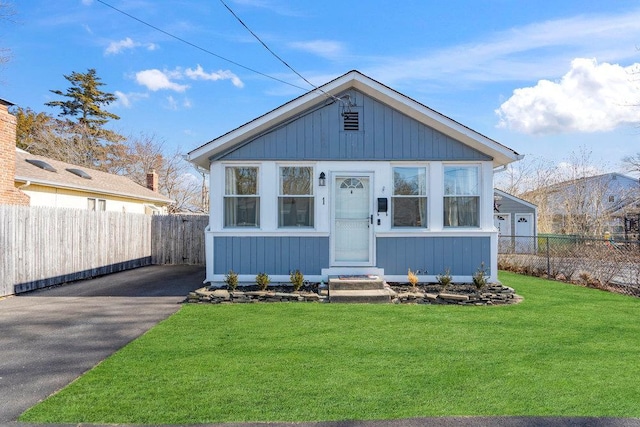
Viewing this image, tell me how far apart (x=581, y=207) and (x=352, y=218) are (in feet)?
68.5

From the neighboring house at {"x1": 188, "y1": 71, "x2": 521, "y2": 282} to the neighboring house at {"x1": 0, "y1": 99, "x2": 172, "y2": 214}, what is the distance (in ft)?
20.5

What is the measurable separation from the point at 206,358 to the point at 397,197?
5.84 metres

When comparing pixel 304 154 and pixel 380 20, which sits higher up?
pixel 380 20

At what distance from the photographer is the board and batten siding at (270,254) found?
8.95 m

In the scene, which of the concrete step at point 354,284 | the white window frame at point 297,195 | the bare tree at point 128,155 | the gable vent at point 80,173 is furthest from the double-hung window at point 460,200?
the bare tree at point 128,155

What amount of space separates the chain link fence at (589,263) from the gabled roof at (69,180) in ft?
50.8

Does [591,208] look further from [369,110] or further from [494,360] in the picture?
Answer: [494,360]

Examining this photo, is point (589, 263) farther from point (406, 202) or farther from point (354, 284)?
point (354, 284)

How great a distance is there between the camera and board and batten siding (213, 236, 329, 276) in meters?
8.95

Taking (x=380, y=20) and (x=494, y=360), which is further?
(x=380, y=20)

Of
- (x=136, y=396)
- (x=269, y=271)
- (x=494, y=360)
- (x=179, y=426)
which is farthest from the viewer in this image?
(x=269, y=271)

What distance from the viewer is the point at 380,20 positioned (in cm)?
998

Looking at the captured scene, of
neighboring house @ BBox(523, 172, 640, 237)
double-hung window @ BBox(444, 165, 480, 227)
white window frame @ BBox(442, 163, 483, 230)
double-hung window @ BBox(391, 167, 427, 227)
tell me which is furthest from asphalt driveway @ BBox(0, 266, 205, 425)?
neighboring house @ BBox(523, 172, 640, 237)

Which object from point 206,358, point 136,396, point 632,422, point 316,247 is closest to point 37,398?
point 136,396
